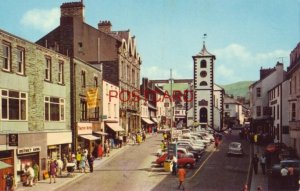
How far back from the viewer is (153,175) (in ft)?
104

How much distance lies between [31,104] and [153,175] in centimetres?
1105

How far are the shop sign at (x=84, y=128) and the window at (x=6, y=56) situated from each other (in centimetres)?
1263

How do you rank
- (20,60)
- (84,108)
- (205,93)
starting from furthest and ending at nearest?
(205,93) < (84,108) < (20,60)

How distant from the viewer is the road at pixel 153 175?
27.2 m

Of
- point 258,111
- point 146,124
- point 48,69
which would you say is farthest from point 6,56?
point 146,124

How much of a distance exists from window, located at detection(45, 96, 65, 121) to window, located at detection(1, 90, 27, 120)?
3.78 metres

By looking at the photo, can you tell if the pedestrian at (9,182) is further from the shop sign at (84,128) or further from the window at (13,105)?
the shop sign at (84,128)

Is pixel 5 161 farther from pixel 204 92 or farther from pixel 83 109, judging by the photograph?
pixel 204 92

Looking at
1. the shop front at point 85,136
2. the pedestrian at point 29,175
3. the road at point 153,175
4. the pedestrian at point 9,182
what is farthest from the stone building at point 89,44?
the pedestrian at point 9,182

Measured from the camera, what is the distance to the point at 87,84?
43375 millimetres

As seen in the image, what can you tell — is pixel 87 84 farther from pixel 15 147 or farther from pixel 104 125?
pixel 15 147

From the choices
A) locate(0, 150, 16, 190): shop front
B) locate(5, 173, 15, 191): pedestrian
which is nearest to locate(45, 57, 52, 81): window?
locate(0, 150, 16, 190): shop front

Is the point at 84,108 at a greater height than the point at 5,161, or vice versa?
the point at 84,108

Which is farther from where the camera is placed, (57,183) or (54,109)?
(54,109)
